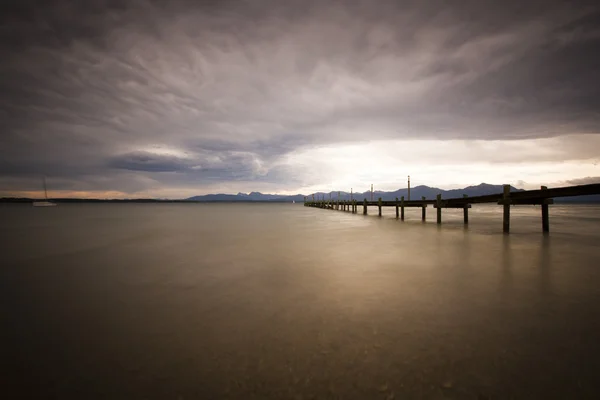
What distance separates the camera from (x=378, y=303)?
445 cm

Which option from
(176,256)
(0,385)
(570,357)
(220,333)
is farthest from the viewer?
(176,256)

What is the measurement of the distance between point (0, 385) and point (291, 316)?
9.48 ft

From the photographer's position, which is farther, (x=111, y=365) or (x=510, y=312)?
(x=510, y=312)

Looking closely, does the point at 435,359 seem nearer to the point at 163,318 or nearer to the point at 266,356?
the point at 266,356

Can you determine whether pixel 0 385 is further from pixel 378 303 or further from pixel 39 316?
pixel 378 303

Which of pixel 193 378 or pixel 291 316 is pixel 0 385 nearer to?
pixel 193 378

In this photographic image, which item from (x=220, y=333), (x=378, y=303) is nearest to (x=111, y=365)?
(x=220, y=333)

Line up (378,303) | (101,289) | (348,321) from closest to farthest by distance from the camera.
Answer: (348,321), (378,303), (101,289)

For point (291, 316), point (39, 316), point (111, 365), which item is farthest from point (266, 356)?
point (39, 316)

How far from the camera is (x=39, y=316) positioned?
4.21 metres

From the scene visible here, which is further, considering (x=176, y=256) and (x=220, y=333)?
(x=176, y=256)

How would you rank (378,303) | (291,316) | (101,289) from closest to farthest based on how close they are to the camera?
(291,316)
(378,303)
(101,289)

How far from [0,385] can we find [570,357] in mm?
5137

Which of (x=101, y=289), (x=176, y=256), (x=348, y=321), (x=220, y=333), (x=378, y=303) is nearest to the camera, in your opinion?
(x=220, y=333)
